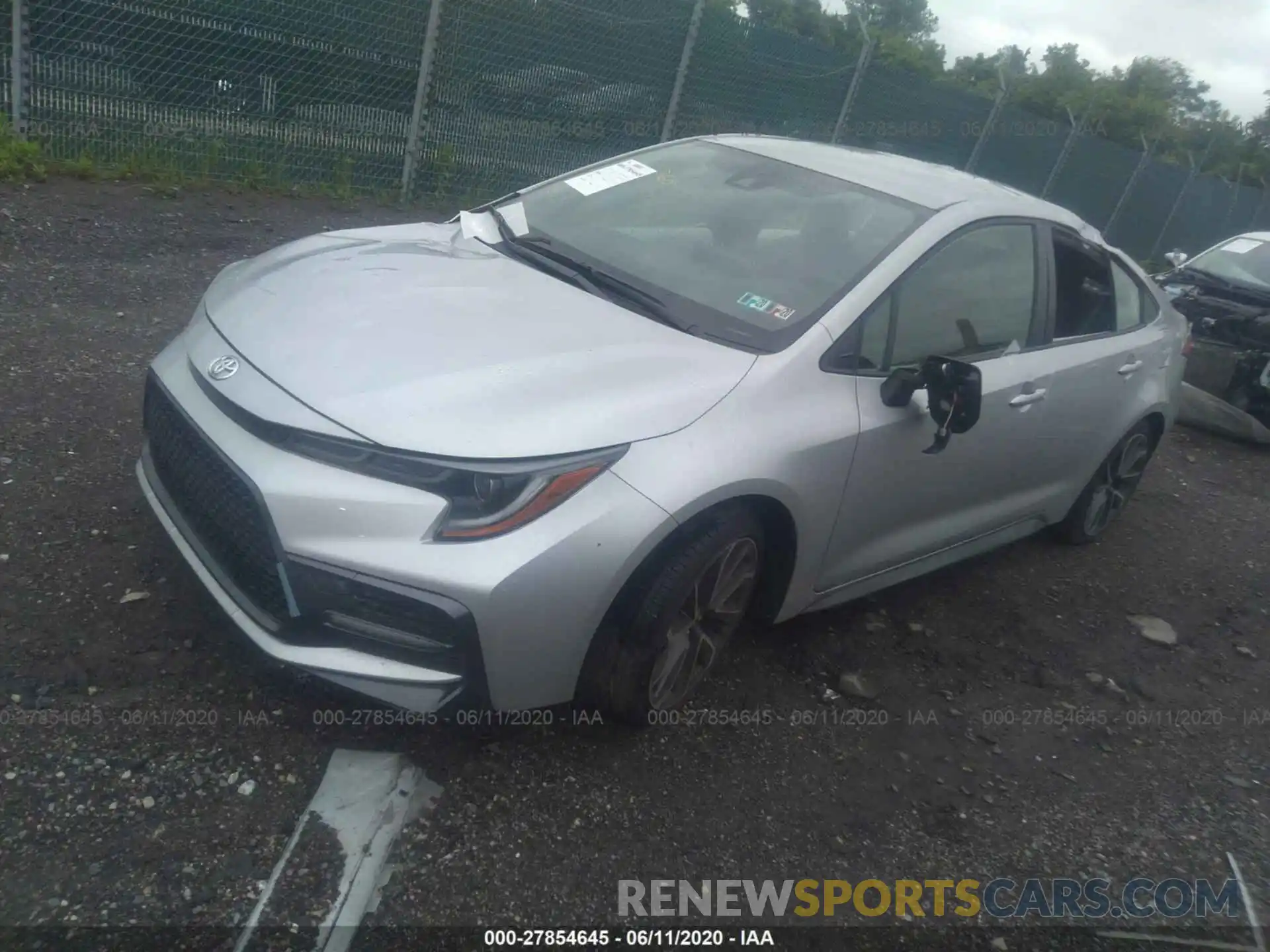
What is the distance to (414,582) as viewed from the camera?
2.53 meters

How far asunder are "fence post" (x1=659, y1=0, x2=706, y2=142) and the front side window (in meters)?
6.56

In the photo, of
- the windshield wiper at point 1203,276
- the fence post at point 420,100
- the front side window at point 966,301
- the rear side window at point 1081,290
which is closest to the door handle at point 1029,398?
the front side window at point 966,301

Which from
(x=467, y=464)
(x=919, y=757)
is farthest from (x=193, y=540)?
(x=919, y=757)

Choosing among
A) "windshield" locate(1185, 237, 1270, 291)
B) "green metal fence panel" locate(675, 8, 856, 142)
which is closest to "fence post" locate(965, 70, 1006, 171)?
"green metal fence panel" locate(675, 8, 856, 142)

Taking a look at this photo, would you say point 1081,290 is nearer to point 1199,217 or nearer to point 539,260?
point 539,260

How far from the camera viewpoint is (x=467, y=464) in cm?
259

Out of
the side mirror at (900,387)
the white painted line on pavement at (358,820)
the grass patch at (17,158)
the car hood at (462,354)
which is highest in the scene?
the side mirror at (900,387)

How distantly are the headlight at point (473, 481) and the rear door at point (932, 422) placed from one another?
109 cm

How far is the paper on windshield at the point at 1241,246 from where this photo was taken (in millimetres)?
9070

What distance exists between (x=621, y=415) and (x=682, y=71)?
823cm

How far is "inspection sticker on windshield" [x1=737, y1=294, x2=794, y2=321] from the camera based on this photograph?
3340 millimetres

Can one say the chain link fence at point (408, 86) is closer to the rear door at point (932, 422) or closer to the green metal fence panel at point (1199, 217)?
the rear door at point (932, 422)

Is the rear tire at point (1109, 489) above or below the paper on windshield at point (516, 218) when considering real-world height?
below

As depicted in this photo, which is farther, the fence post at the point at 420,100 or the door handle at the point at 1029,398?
the fence post at the point at 420,100
